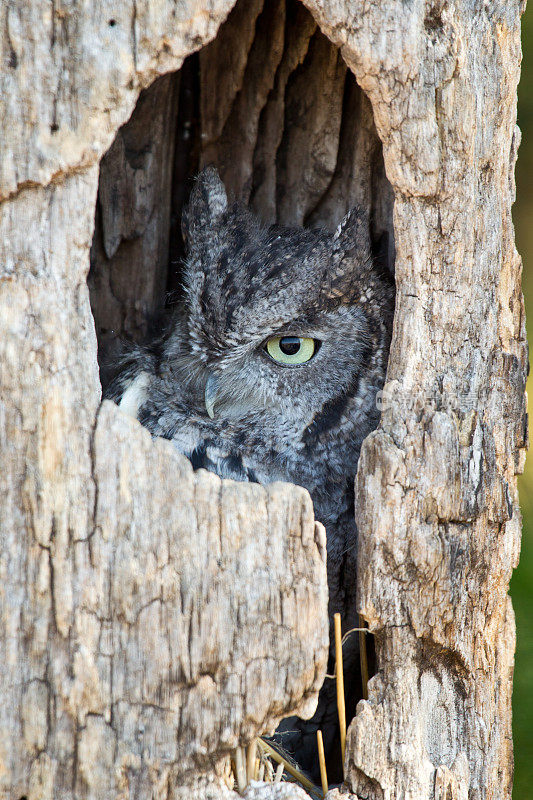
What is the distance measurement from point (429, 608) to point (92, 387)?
95 centimetres

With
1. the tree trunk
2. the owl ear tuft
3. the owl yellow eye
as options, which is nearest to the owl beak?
the owl yellow eye

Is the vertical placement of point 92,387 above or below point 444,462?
above

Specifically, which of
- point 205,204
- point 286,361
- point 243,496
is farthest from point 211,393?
point 243,496

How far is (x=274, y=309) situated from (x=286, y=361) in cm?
21

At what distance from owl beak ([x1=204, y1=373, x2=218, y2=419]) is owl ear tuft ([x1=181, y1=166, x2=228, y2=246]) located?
432 mm

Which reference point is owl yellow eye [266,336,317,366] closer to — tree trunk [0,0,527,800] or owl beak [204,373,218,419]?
owl beak [204,373,218,419]

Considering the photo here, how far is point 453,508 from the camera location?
176 centimetres

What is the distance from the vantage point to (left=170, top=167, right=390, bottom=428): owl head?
2.13 meters

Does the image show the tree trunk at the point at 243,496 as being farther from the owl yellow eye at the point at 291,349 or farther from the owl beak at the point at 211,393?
the owl beak at the point at 211,393

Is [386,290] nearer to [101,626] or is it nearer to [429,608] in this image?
[429,608]

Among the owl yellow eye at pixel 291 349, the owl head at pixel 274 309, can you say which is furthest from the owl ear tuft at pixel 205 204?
the owl yellow eye at pixel 291 349

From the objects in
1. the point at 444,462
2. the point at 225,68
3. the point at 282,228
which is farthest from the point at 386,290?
the point at 225,68

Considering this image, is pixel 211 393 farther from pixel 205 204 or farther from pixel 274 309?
pixel 205 204

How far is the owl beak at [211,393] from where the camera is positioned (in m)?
2.28
